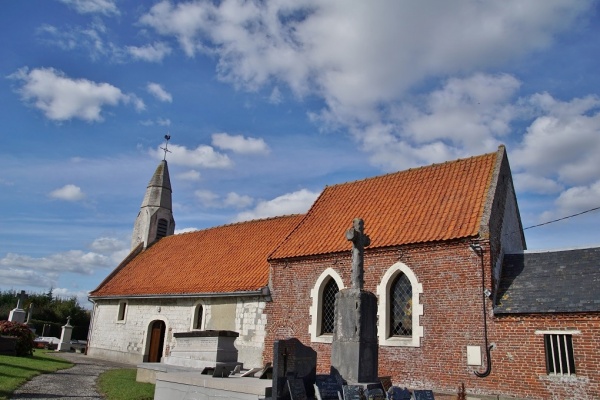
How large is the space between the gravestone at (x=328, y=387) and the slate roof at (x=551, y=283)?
5527mm

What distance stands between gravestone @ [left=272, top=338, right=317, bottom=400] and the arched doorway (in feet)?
46.8

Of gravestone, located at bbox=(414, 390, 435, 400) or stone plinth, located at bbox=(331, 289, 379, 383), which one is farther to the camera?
stone plinth, located at bbox=(331, 289, 379, 383)

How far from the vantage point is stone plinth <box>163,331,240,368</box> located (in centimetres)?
1277

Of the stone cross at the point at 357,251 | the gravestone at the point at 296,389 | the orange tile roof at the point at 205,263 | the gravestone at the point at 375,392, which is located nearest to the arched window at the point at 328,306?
the orange tile roof at the point at 205,263

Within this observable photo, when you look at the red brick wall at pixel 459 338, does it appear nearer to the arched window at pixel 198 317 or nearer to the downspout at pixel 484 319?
the downspout at pixel 484 319

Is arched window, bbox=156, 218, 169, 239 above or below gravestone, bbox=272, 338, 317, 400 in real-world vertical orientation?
above

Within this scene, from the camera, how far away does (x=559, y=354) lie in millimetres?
11344

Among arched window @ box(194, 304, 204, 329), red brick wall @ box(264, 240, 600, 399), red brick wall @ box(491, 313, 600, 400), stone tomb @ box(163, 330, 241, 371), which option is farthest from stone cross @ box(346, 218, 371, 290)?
arched window @ box(194, 304, 204, 329)

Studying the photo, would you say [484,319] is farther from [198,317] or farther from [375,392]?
[198,317]

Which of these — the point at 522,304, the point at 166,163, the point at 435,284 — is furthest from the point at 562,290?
the point at 166,163

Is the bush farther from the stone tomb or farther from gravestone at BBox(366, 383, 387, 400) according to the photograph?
gravestone at BBox(366, 383, 387, 400)

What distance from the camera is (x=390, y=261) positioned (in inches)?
563

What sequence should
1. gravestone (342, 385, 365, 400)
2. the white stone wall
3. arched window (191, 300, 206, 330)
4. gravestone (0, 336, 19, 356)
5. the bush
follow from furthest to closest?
1. arched window (191, 300, 206, 330)
2. the bush
3. gravestone (0, 336, 19, 356)
4. the white stone wall
5. gravestone (342, 385, 365, 400)

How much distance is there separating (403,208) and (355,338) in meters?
7.58
